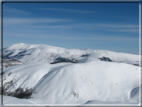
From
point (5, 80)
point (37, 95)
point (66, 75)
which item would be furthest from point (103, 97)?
point (5, 80)

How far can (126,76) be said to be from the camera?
21.1 metres

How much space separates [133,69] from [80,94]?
10755mm

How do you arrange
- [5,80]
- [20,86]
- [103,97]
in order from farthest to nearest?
[5,80]
[20,86]
[103,97]

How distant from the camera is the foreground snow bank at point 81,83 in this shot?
17.8 m

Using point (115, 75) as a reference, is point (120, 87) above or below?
below

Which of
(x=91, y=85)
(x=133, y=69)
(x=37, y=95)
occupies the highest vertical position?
(x=133, y=69)

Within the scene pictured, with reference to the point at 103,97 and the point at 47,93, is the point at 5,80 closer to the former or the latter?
the point at 47,93

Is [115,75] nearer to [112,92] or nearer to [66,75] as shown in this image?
[112,92]

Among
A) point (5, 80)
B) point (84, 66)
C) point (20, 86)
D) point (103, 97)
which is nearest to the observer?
point (103, 97)

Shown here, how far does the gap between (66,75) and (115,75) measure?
7397 millimetres

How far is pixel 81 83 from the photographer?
19.7 m

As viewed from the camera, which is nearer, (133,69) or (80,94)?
(80,94)

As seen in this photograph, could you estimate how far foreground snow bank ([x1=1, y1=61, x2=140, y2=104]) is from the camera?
17781 millimetres

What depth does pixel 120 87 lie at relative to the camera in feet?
61.9
